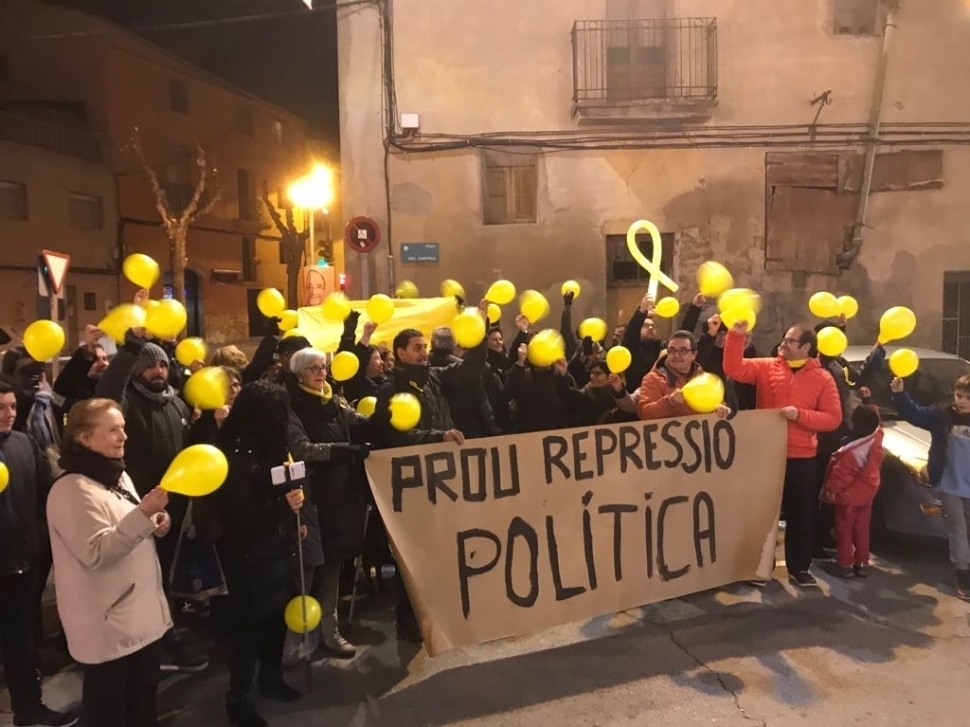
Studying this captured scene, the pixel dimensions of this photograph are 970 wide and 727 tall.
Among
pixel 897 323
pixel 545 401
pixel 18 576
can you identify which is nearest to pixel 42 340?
pixel 18 576

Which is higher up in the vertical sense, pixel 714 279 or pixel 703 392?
pixel 714 279

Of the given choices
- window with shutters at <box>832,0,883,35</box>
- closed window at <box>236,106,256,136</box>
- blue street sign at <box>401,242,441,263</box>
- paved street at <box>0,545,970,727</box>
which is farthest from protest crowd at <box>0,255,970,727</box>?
closed window at <box>236,106,256,136</box>

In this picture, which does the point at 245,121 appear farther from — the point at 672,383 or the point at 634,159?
the point at 672,383

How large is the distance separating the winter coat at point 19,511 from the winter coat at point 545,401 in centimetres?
295

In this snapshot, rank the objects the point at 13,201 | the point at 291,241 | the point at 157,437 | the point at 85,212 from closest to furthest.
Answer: the point at 157,437, the point at 13,201, the point at 85,212, the point at 291,241

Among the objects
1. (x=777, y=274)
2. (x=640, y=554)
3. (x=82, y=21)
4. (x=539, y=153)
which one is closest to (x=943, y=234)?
(x=777, y=274)

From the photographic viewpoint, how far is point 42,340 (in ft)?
12.6

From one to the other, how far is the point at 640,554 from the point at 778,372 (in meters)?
1.56

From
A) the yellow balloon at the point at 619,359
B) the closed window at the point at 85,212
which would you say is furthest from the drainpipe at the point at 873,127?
the closed window at the point at 85,212

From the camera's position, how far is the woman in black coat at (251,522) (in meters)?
3.24

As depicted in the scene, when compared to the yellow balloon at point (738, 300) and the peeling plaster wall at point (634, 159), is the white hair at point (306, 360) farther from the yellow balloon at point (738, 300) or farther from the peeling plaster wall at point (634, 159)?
the peeling plaster wall at point (634, 159)

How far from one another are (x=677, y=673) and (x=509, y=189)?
364 inches

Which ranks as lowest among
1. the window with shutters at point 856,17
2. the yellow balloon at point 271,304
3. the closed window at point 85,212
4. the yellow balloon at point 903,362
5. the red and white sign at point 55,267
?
the yellow balloon at point 903,362

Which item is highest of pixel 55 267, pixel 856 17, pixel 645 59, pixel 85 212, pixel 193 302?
pixel 856 17
